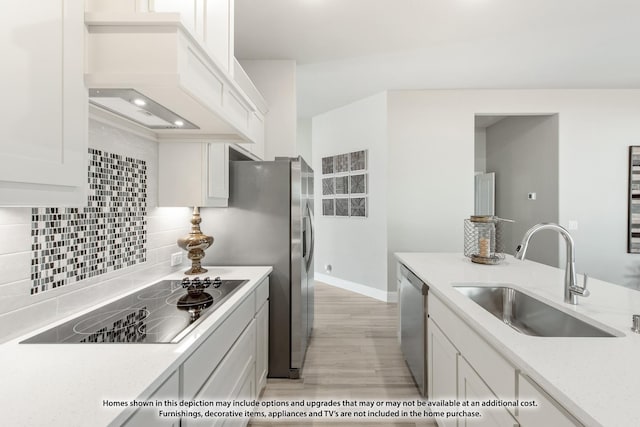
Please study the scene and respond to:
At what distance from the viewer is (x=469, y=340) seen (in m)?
1.22

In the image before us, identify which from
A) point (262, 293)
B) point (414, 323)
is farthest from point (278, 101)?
point (414, 323)

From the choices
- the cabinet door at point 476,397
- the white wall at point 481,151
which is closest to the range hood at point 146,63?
the cabinet door at point 476,397

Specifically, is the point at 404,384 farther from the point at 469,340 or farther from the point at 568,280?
the point at 568,280

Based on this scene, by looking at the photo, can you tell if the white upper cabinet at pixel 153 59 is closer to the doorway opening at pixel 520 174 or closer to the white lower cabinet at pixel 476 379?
the white lower cabinet at pixel 476 379

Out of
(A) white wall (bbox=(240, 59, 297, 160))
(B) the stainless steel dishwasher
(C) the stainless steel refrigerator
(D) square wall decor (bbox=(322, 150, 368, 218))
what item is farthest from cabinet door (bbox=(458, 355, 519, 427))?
(D) square wall decor (bbox=(322, 150, 368, 218))

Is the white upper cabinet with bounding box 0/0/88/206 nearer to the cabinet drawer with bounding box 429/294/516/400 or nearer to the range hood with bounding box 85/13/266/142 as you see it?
the range hood with bounding box 85/13/266/142

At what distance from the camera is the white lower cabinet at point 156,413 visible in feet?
2.48

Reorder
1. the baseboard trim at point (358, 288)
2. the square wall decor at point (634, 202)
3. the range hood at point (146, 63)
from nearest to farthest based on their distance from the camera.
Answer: the range hood at point (146, 63)
the square wall decor at point (634, 202)
the baseboard trim at point (358, 288)

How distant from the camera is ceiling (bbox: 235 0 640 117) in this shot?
7.89 ft

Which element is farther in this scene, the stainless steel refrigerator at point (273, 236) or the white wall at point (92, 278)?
the stainless steel refrigerator at point (273, 236)

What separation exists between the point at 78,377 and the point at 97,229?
83cm

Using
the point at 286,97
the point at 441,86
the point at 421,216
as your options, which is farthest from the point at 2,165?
the point at 441,86

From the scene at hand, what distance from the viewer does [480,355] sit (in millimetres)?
1120

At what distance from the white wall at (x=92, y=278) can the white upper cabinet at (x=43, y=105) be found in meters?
0.41
